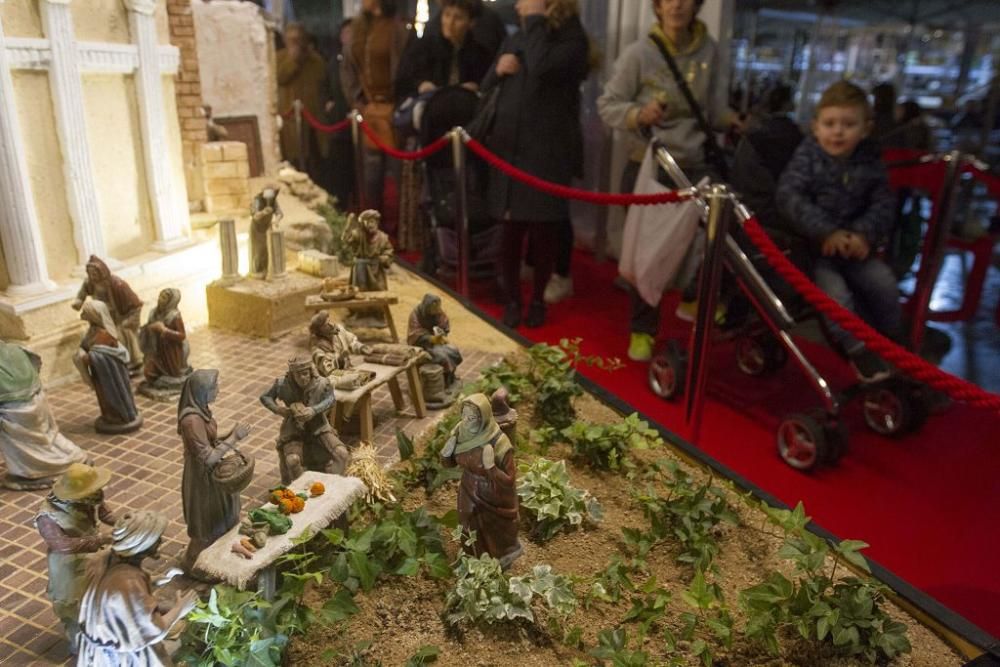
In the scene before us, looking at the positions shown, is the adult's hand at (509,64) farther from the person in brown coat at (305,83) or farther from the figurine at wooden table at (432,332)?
the person in brown coat at (305,83)

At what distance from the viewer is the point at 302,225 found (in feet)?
25.8

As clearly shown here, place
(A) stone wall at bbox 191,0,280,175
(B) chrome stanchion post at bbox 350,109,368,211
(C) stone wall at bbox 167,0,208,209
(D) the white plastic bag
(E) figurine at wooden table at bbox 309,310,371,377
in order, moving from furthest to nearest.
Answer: (B) chrome stanchion post at bbox 350,109,368,211
(A) stone wall at bbox 191,0,280,175
(C) stone wall at bbox 167,0,208,209
(D) the white plastic bag
(E) figurine at wooden table at bbox 309,310,371,377

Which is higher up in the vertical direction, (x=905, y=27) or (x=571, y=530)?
(x=905, y=27)

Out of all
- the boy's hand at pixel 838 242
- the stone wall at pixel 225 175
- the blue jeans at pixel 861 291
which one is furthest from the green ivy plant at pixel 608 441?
the stone wall at pixel 225 175

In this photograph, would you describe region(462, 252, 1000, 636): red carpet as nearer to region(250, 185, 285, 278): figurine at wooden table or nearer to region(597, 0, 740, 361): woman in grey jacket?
region(597, 0, 740, 361): woman in grey jacket

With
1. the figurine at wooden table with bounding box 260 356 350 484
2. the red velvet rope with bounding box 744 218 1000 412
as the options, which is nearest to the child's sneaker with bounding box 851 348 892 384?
the red velvet rope with bounding box 744 218 1000 412

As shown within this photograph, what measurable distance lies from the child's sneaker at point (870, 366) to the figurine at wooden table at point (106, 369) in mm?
4395

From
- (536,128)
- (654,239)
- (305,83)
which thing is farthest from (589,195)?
(305,83)

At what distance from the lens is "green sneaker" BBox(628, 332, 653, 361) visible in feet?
21.3

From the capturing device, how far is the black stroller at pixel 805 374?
5000 mm

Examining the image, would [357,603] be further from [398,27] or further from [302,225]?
[398,27]

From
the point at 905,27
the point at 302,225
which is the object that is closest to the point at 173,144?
the point at 302,225

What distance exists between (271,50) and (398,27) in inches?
54.3

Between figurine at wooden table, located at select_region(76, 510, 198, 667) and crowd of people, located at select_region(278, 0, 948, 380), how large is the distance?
426 cm
